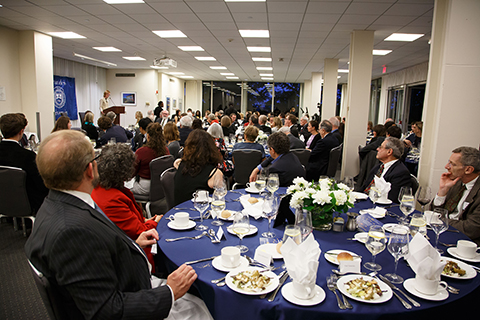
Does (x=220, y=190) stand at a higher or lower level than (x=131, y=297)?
higher

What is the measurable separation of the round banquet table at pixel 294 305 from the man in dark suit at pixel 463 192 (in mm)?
368

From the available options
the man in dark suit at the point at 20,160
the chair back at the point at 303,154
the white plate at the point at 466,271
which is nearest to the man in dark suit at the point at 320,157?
the chair back at the point at 303,154

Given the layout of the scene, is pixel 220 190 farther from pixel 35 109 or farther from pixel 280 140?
pixel 35 109

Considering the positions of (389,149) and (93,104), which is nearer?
(389,149)

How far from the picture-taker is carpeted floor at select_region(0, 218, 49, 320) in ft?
8.42

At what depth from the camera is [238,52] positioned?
1007 cm

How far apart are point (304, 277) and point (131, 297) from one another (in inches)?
29.7

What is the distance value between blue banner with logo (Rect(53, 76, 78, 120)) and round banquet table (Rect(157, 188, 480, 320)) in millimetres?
12434

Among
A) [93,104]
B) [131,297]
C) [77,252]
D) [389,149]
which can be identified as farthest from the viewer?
[93,104]

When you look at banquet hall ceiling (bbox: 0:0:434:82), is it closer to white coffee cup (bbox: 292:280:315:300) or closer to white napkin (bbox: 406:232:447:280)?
white napkin (bbox: 406:232:447:280)

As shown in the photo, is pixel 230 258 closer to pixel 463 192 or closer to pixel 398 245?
pixel 398 245

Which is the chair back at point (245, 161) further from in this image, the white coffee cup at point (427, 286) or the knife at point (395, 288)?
the white coffee cup at point (427, 286)

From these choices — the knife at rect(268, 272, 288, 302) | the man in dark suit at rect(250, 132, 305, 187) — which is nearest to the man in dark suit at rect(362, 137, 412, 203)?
the man in dark suit at rect(250, 132, 305, 187)

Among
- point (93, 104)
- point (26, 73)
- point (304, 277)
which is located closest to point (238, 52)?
point (26, 73)
